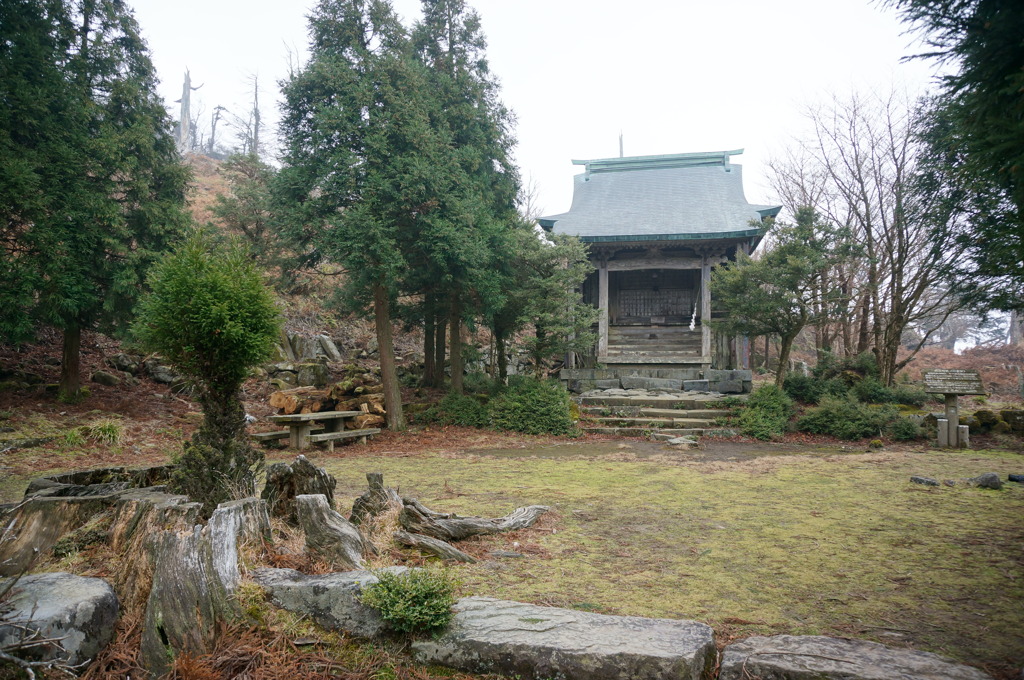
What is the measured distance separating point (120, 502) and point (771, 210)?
16.3 meters

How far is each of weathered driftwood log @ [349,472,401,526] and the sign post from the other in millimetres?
9898

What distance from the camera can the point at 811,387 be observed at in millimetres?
12961

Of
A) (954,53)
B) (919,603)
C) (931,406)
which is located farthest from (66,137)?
(931,406)

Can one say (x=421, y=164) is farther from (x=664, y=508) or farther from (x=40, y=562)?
(x=40, y=562)

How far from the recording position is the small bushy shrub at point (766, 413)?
36.3ft

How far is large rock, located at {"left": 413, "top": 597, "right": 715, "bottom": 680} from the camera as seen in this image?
2289 millimetres

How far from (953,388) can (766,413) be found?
10.3 ft

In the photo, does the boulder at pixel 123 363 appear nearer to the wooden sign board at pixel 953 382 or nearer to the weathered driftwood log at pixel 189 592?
the weathered driftwood log at pixel 189 592

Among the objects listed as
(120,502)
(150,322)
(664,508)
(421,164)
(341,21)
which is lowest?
(664,508)

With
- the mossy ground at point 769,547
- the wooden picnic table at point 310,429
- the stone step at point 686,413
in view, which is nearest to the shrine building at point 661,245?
the stone step at point 686,413

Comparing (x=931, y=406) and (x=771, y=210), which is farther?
(x=771, y=210)

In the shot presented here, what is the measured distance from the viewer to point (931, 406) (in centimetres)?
1194

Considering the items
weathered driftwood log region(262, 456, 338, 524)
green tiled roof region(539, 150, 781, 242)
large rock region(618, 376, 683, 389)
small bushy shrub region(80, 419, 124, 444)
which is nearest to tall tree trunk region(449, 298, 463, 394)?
green tiled roof region(539, 150, 781, 242)

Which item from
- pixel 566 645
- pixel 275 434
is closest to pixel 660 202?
pixel 275 434
